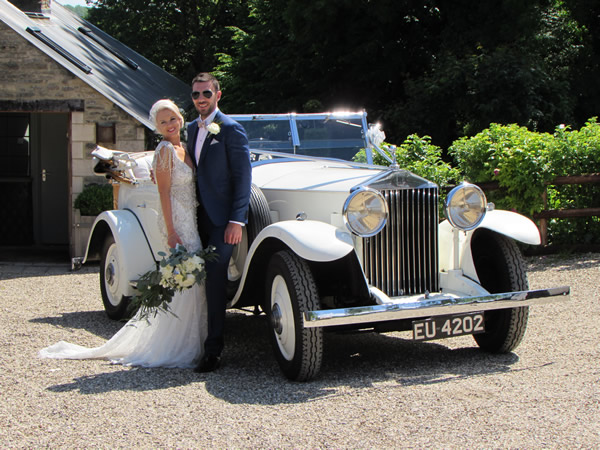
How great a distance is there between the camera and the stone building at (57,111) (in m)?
11.0

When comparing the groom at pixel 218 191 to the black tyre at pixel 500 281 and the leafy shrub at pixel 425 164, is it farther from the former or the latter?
the leafy shrub at pixel 425 164

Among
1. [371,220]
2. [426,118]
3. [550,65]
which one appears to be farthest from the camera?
[550,65]

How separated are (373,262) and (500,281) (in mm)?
921

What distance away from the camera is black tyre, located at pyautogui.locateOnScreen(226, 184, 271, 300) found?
5125 mm

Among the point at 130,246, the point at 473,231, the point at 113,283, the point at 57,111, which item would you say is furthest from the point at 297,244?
the point at 57,111

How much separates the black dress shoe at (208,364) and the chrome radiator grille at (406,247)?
112 centimetres

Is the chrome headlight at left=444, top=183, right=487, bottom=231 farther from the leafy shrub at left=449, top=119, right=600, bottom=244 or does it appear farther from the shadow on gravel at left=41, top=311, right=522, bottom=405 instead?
the leafy shrub at left=449, top=119, right=600, bottom=244

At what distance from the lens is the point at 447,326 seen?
4.43m

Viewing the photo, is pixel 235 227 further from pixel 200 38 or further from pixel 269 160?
pixel 200 38

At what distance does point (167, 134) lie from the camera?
4957 millimetres

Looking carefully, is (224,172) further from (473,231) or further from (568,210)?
(568,210)

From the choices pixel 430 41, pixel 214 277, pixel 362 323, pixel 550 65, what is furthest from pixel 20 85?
pixel 550 65

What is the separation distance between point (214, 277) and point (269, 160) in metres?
1.57

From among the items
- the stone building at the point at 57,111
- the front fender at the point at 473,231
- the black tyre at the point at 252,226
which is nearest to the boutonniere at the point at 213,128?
the black tyre at the point at 252,226
